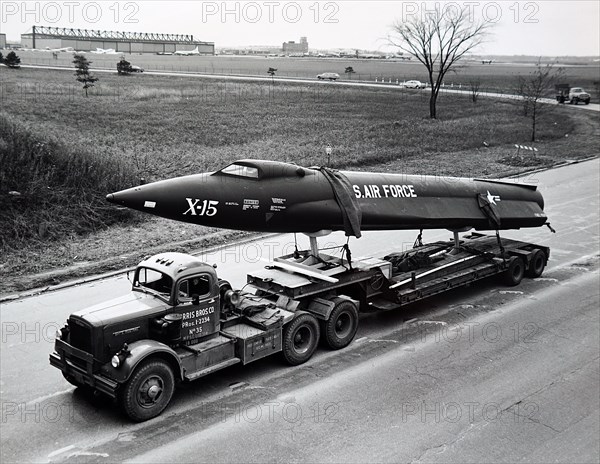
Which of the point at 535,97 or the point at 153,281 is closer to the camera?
the point at 153,281

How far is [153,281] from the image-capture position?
10.7 metres

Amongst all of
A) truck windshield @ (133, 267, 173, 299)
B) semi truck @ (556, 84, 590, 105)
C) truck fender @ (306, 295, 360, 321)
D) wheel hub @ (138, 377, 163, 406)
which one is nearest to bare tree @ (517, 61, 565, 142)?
semi truck @ (556, 84, 590, 105)

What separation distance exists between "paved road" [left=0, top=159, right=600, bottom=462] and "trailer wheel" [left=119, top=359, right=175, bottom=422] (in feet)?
0.65

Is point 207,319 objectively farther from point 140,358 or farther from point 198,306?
point 140,358

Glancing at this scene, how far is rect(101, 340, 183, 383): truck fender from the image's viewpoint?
9.13 meters

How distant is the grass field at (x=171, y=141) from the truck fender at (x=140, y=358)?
691cm

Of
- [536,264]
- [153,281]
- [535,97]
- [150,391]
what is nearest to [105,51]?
[535,97]

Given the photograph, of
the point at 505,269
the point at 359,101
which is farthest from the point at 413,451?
the point at 359,101

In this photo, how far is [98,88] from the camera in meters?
45.5

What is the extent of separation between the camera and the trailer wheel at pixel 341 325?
12016mm

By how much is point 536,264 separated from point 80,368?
40.4ft

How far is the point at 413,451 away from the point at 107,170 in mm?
15979

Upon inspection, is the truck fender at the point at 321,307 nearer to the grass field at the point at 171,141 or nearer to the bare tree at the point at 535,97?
the grass field at the point at 171,141

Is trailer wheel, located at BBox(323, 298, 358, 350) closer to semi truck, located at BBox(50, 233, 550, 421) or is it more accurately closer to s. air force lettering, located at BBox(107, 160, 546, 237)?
semi truck, located at BBox(50, 233, 550, 421)
